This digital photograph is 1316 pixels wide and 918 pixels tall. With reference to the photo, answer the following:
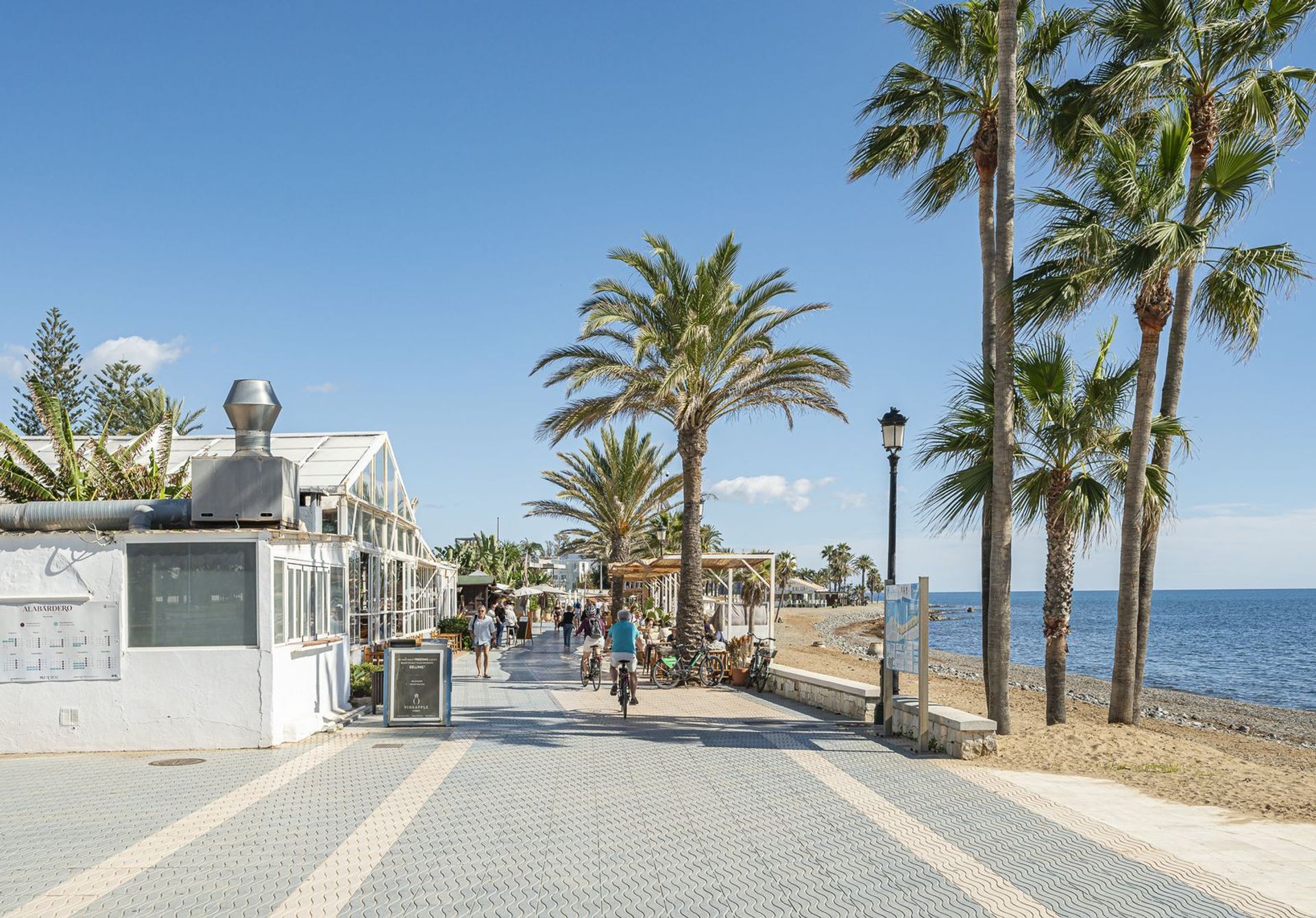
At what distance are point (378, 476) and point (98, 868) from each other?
18.0 metres

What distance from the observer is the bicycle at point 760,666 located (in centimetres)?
1936

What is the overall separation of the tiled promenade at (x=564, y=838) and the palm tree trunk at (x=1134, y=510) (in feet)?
14.0

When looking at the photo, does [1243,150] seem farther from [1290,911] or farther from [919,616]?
[1290,911]

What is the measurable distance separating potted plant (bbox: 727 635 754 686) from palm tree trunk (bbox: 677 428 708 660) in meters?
0.87

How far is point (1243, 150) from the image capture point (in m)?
14.0

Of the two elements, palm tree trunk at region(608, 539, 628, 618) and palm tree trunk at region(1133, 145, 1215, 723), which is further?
palm tree trunk at region(608, 539, 628, 618)

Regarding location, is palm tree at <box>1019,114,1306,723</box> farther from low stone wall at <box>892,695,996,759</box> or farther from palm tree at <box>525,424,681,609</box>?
palm tree at <box>525,424,681,609</box>

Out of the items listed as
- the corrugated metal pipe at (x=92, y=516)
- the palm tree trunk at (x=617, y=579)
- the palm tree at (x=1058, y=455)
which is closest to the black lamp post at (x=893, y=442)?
the palm tree at (x=1058, y=455)

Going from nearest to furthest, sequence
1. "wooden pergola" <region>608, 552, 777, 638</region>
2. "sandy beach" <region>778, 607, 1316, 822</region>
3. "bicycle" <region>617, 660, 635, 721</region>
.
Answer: "sandy beach" <region>778, 607, 1316, 822</region> < "bicycle" <region>617, 660, 635, 721</region> < "wooden pergola" <region>608, 552, 777, 638</region>

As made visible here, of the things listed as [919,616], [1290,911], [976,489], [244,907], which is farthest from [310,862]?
[976,489]

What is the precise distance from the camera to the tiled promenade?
20.6 feet

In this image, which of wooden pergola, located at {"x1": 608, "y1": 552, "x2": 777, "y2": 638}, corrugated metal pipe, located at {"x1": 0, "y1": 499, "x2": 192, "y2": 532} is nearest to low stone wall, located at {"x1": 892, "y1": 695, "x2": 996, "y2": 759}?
corrugated metal pipe, located at {"x1": 0, "y1": 499, "x2": 192, "y2": 532}

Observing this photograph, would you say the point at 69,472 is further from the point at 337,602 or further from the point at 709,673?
the point at 709,673

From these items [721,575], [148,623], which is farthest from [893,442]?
[721,575]
